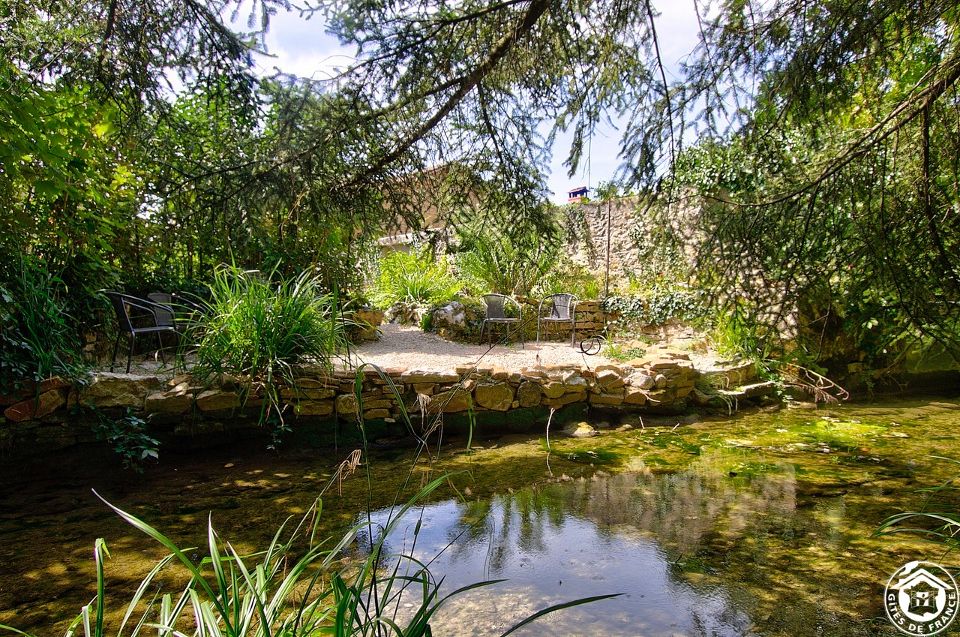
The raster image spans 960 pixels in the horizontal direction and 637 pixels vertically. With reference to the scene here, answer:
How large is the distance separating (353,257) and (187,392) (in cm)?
→ 333

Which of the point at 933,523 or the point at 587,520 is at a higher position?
the point at 933,523

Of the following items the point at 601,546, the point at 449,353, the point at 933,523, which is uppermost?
the point at 449,353

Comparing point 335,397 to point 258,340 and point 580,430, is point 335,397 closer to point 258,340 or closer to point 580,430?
point 258,340

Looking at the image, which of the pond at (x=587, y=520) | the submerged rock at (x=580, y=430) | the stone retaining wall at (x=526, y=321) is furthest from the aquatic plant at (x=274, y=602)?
the stone retaining wall at (x=526, y=321)

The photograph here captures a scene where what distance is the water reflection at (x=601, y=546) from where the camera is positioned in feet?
6.42

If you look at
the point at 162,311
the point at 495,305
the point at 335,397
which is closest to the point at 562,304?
the point at 495,305

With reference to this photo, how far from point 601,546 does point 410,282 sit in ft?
22.1

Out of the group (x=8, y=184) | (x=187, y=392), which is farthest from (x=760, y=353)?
(x=8, y=184)

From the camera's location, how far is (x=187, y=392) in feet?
13.1

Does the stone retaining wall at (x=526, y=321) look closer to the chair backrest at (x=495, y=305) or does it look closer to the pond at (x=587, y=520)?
the chair backrest at (x=495, y=305)

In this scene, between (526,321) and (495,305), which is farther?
(526,321)

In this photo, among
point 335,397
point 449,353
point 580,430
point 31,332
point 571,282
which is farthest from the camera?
point 571,282

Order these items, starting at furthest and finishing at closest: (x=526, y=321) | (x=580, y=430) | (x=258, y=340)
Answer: (x=526, y=321)
(x=580, y=430)
(x=258, y=340)

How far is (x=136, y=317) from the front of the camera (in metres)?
4.80
